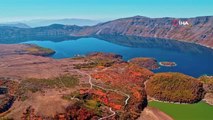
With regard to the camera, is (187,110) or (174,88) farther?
(174,88)

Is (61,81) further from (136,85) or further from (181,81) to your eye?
(181,81)

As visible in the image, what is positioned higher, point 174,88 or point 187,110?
point 174,88

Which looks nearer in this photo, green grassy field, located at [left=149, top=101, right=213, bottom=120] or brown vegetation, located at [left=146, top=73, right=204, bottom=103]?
green grassy field, located at [left=149, top=101, right=213, bottom=120]

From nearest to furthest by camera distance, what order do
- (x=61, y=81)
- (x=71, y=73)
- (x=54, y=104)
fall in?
1. (x=54, y=104)
2. (x=61, y=81)
3. (x=71, y=73)

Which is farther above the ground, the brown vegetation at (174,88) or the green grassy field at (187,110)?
the brown vegetation at (174,88)

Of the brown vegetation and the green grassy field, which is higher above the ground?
the brown vegetation

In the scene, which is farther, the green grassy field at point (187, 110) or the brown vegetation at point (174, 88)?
the brown vegetation at point (174, 88)

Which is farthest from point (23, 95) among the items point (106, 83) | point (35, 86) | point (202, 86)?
point (202, 86)

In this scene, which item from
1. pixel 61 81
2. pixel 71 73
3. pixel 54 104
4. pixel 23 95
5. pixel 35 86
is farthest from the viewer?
pixel 71 73
